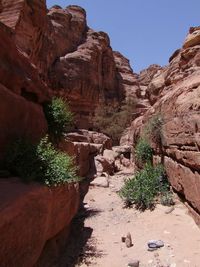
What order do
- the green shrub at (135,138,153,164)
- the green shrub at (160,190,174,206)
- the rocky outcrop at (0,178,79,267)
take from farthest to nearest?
the green shrub at (135,138,153,164) → the green shrub at (160,190,174,206) → the rocky outcrop at (0,178,79,267)

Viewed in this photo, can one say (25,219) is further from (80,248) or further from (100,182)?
(100,182)

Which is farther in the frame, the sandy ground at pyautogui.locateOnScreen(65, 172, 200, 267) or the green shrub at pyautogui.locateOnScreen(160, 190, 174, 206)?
the green shrub at pyautogui.locateOnScreen(160, 190, 174, 206)

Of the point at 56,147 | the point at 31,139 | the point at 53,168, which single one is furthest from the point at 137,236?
the point at 56,147

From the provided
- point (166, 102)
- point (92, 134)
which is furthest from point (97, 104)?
point (166, 102)

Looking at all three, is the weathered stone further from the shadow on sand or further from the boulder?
the shadow on sand

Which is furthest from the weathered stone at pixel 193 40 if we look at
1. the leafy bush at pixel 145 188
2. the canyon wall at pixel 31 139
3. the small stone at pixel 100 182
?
the small stone at pixel 100 182

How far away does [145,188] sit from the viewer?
8.50 meters

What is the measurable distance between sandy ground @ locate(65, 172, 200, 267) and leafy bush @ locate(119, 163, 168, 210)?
0.33 metres

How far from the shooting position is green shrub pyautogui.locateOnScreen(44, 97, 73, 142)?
840 centimetres

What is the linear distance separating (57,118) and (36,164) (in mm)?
3622

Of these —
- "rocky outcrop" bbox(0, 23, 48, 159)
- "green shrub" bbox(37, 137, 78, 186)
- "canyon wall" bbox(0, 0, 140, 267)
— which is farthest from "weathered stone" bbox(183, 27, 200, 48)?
"green shrub" bbox(37, 137, 78, 186)

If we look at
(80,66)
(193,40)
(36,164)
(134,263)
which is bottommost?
(134,263)

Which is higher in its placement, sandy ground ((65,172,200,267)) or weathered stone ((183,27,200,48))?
weathered stone ((183,27,200,48))

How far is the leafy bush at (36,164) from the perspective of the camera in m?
4.89
